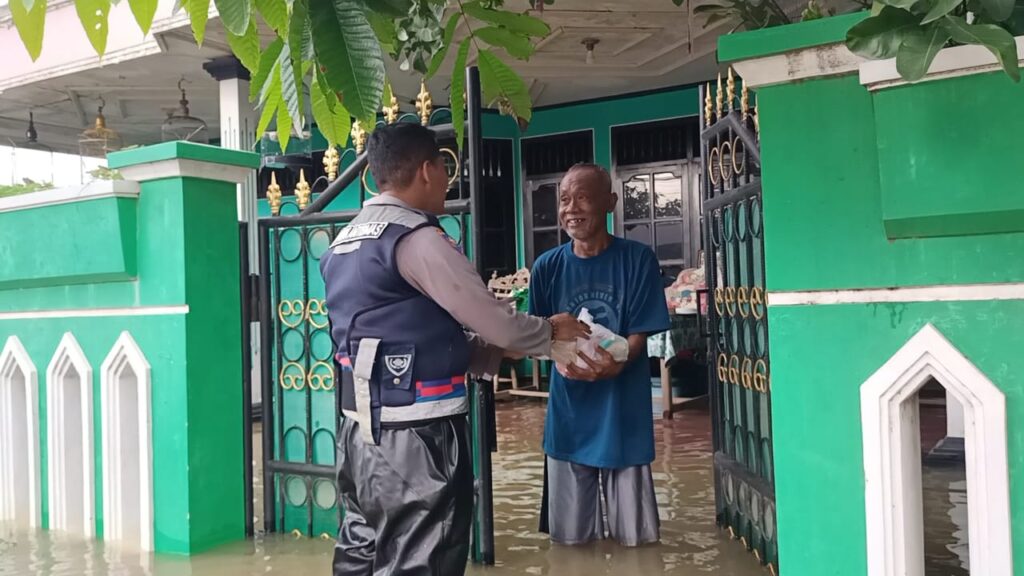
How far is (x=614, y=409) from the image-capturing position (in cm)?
358

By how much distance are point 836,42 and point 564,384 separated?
198cm

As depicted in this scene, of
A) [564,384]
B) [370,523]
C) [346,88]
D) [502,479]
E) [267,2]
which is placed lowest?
[502,479]

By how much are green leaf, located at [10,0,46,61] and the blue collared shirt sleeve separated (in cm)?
266

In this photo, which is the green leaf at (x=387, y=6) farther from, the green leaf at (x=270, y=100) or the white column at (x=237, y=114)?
the white column at (x=237, y=114)

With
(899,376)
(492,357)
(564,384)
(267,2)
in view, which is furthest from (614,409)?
(267,2)

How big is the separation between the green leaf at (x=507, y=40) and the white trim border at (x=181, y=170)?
2.31 m

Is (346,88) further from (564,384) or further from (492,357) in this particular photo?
(564,384)

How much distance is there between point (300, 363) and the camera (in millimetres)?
3998

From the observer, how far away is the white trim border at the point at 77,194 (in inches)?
154

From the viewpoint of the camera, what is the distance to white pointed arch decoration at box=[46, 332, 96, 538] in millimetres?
4262

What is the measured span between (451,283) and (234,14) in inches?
45.4

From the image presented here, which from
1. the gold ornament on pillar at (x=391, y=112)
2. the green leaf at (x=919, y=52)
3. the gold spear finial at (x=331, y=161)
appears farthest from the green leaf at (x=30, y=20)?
the gold spear finial at (x=331, y=161)

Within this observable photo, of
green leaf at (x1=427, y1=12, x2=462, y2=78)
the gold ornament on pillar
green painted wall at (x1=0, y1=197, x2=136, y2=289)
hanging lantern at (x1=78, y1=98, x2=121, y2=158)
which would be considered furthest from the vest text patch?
hanging lantern at (x1=78, y1=98, x2=121, y2=158)

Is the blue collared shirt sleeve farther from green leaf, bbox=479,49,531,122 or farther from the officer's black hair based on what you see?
green leaf, bbox=479,49,531,122
